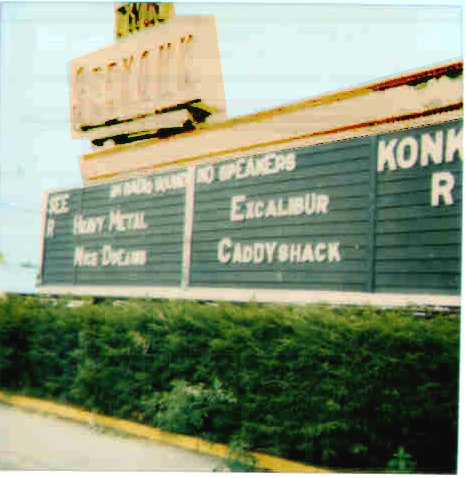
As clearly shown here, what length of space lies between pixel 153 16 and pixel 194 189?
2.19 metres

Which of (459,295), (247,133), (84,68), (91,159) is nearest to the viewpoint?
(459,295)

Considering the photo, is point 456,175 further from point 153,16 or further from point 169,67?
point 153,16

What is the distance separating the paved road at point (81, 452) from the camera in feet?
17.0

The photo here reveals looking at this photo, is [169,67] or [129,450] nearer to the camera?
[129,450]

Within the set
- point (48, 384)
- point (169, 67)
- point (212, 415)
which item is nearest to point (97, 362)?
point (48, 384)

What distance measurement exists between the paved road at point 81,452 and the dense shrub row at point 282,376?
29 centimetres

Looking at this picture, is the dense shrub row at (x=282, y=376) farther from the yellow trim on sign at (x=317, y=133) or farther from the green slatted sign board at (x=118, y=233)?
the yellow trim on sign at (x=317, y=133)

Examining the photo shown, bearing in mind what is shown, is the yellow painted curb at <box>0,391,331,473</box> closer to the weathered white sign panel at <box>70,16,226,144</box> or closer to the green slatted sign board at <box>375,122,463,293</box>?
the green slatted sign board at <box>375,122,463,293</box>

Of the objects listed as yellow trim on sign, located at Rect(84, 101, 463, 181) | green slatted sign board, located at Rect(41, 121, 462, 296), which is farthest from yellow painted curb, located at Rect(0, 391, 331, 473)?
yellow trim on sign, located at Rect(84, 101, 463, 181)

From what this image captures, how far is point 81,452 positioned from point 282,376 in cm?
226

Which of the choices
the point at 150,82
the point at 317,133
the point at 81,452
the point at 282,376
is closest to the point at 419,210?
the point at 317,133

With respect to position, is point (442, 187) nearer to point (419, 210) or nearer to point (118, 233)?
point (419, 210)

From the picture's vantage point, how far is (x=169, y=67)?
6438 millimetres

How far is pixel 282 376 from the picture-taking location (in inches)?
200
